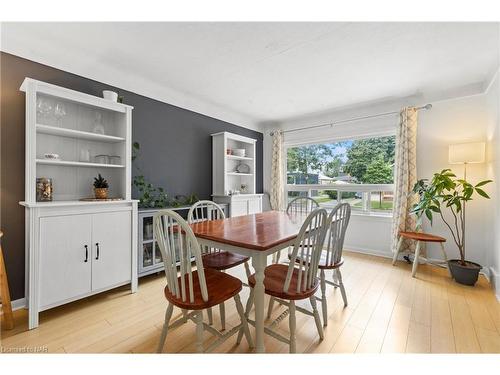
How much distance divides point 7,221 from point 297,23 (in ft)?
9.31

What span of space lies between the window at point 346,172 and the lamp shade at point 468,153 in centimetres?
84

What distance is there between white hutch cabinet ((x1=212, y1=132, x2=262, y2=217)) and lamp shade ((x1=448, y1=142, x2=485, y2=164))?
270 centimetres

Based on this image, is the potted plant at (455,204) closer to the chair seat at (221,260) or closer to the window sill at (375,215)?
the window sill at (375,215)

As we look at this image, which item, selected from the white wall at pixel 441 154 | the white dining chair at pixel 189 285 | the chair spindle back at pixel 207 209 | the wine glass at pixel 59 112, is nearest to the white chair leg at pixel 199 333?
the white dining chair at pixel 189 285

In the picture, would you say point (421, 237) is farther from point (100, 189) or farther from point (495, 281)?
point (100, 189)

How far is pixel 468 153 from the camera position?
2.53 m

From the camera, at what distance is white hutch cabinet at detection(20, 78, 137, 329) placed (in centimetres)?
168

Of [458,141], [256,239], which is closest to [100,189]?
[256,239]

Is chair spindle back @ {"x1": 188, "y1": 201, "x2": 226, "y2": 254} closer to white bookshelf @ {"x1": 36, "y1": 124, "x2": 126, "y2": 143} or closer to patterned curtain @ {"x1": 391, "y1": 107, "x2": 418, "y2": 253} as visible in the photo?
white bookshelf @ {"x1": 36, "y1": 124, "x2": 126, "y2": 143}

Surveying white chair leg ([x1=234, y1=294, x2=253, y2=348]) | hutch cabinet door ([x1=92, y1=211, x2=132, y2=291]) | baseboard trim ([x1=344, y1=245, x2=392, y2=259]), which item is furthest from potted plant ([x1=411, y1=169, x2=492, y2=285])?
hutch cabinet door ([x1=92, y1=211, x2=132, y2=291])

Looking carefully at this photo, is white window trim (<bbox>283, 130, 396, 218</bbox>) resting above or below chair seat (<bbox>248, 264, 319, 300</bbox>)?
above

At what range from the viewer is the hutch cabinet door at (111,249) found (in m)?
1.97
